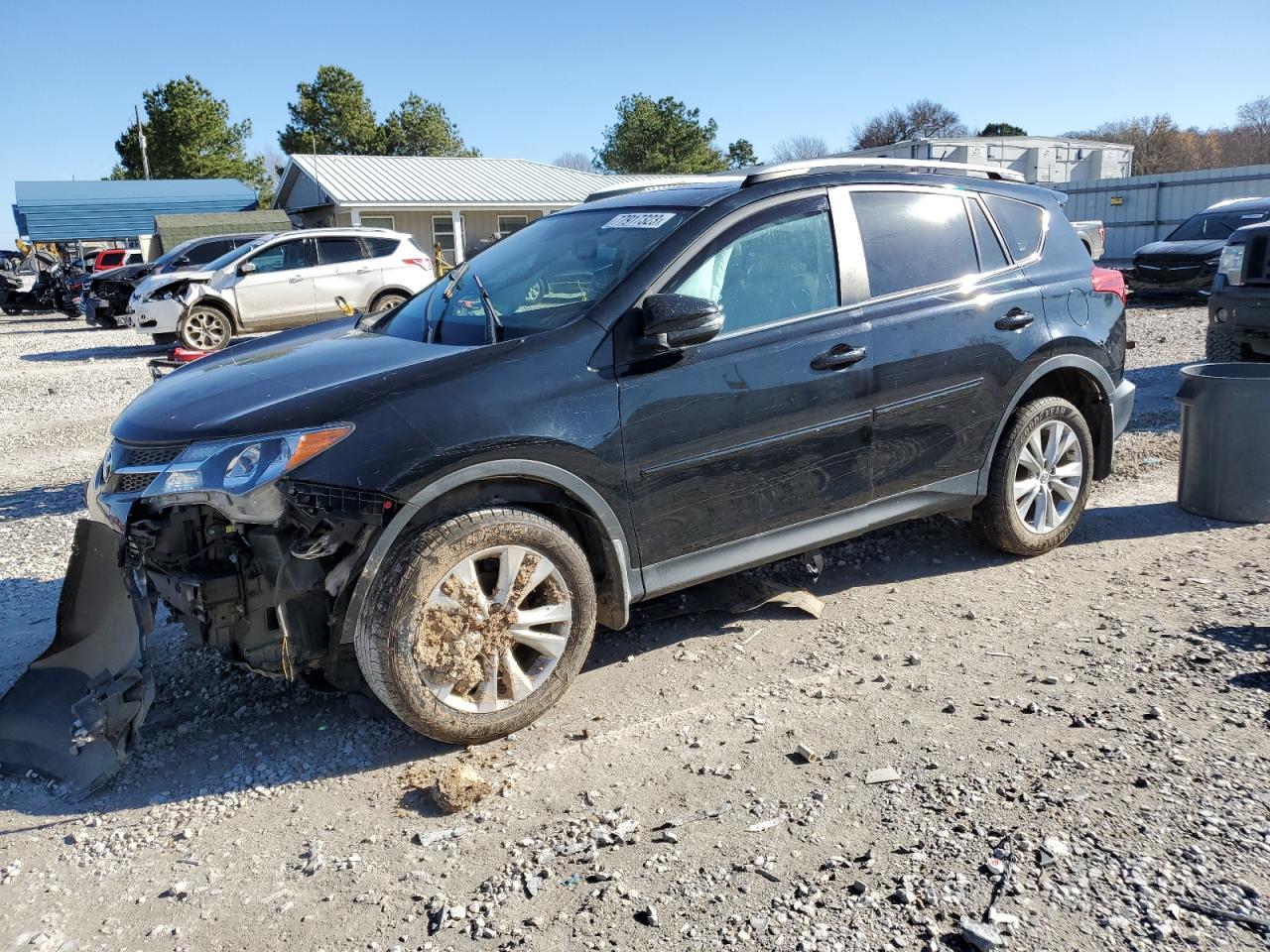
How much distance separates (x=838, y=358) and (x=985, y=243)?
1282 mm

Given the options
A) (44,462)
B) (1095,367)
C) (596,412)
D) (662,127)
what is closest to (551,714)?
(596,412)

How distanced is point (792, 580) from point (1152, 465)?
362 centimetres

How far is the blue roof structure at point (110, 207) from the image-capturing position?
3794cm

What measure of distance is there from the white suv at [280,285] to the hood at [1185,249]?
1326cm

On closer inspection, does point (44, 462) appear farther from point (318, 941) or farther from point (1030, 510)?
point (1030, 510)

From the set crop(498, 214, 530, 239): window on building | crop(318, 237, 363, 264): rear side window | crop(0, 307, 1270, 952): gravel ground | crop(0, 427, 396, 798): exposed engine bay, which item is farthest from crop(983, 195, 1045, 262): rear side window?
crop(498, 214, 530, 239): window on building

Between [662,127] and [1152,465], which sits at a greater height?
[662,127]

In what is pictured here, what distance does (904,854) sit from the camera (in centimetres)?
279

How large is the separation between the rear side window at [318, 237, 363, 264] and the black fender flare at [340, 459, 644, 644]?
14125 mm

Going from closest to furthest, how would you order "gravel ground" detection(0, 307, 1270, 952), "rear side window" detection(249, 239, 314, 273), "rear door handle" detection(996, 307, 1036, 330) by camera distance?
"gravel ground" detection(0, 307, 1270, 952), "rear door handle" detection(996, 307, 1036, 330), "rear side window" detection(249, 239, 314, 273)

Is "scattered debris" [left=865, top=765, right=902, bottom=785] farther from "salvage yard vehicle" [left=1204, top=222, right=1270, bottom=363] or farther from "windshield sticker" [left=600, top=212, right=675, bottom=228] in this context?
"salvage yard vehicle" [left=1204, top=222, right=1270, bottom=363]

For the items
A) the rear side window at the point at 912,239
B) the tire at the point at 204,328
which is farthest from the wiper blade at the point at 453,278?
the tire at the point at 204,328

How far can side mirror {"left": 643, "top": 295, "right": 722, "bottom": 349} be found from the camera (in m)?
3.60

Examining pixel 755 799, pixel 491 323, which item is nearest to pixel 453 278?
pixel 491 323
